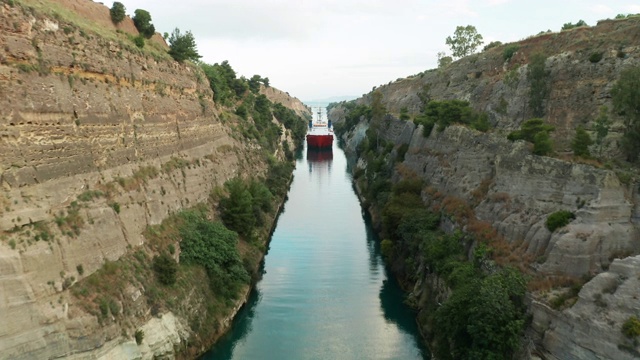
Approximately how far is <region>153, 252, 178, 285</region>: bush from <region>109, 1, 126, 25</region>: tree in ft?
56.1

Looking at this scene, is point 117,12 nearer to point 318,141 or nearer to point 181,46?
point 181,46

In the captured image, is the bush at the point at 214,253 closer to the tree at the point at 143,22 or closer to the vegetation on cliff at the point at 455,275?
the vegetation on cliff at the point at 455,275

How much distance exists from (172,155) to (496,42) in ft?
180

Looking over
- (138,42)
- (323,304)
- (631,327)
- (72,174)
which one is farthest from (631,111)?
(138,42)

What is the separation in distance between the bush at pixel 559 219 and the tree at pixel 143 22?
29.7 meters

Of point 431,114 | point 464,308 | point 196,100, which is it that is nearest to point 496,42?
point 431,114

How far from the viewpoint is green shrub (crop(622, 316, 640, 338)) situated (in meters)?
14.9

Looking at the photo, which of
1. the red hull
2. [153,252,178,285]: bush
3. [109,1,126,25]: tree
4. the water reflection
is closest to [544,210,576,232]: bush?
[153,252,178,285]: bush

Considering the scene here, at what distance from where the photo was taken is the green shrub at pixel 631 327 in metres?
14.9

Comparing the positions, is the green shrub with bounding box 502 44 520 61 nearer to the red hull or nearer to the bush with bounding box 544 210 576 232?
the bush with bounding box 544 210 576 232

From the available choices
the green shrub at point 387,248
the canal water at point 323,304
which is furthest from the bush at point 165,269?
the green shrub at point 387,248

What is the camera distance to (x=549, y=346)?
57.8ft

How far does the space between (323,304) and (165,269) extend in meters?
11.1

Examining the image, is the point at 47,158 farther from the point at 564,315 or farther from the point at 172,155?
the point at 564,315
